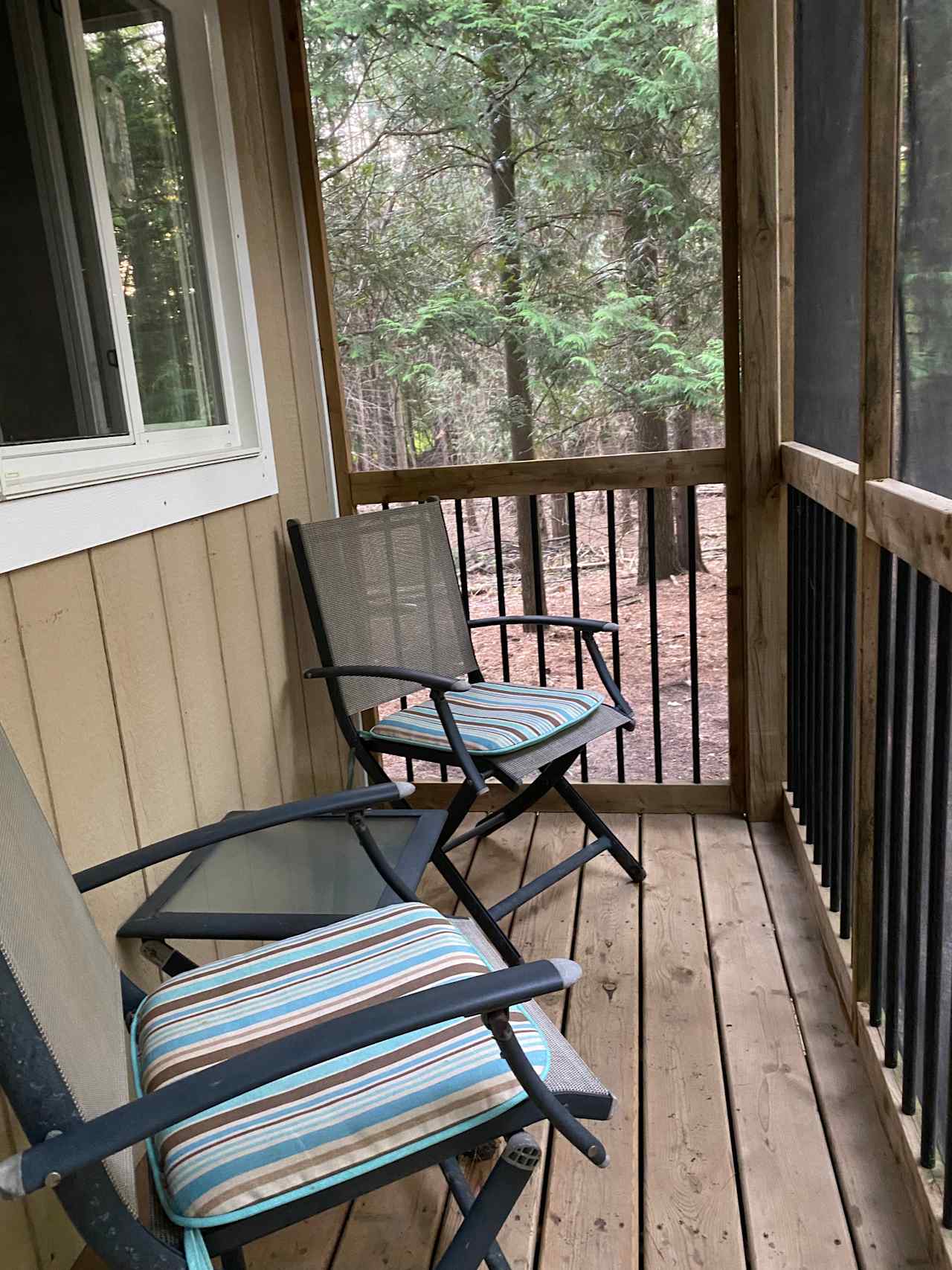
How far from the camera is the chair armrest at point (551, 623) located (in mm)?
2738

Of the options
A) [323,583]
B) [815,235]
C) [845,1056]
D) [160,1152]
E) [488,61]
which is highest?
[488,61]

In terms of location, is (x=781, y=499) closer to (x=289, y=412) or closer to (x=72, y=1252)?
(x=289, y=412)

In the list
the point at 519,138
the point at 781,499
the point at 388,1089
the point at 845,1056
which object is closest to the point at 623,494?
the point at 781,499

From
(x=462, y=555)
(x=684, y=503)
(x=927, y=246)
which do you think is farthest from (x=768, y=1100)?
(x=684, y=503)

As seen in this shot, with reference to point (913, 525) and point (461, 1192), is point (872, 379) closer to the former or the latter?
point (913, 525)

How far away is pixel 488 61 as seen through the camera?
8.91ft

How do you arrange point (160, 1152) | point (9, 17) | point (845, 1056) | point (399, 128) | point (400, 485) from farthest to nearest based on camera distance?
point (400, 485) → point (399, 128) → point (845, 1056) → point (9, 17) → point (160, 1152)

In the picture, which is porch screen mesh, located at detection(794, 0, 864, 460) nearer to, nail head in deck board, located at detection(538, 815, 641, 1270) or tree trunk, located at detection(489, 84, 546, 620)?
tree trunk, located at detection(489, 84, 546, 620)

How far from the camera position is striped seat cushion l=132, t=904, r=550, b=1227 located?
1064 mm

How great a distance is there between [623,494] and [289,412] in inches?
54.0

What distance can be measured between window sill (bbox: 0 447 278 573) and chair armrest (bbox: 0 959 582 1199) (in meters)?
0.85

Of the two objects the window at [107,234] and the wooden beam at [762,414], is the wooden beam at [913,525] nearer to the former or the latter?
the wooden beam at [762,414]

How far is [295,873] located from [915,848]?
3.65 feet

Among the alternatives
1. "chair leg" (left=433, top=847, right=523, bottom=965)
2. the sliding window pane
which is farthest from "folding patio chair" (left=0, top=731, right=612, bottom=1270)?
the sliding window pane
